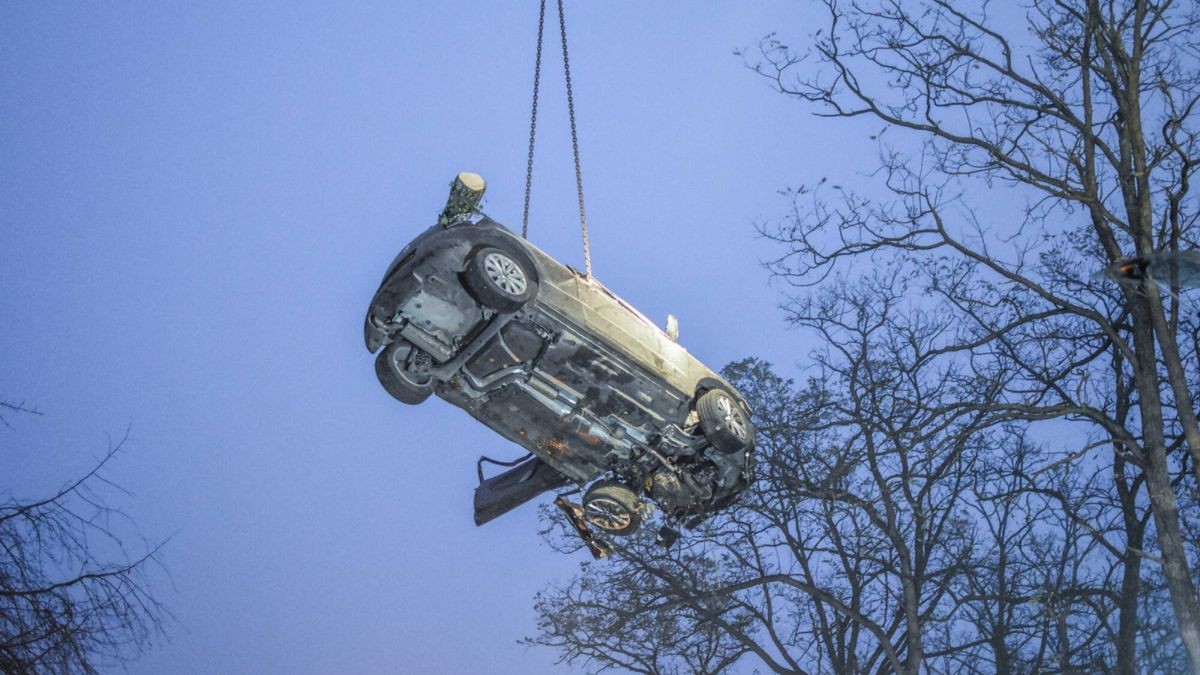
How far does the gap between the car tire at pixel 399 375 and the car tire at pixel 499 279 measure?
1.19 metres

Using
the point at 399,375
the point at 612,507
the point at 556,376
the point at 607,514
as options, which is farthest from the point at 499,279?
the point at 607,514

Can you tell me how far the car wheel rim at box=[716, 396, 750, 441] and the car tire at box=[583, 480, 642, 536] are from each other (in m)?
1.15

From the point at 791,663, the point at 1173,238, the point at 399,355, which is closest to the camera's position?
the point at 399,355

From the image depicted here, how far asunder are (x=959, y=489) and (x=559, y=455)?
8267 mm

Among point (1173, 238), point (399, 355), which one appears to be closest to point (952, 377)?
point (1173, 238)

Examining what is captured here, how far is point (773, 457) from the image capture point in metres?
15.9

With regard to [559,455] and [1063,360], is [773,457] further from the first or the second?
[559,455]

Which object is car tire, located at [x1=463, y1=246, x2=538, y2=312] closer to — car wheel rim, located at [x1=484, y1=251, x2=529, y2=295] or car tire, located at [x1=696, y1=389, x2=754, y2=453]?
car wheel rim, located at [x1=484, y1=251, x2=529, y2=295]

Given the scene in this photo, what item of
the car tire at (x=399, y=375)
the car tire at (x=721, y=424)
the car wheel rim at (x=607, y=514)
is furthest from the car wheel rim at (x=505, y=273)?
the car wheel rim at (x=607, y=514)

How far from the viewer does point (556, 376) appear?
10.2 meters

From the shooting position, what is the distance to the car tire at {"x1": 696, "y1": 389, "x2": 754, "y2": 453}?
10.4 meters

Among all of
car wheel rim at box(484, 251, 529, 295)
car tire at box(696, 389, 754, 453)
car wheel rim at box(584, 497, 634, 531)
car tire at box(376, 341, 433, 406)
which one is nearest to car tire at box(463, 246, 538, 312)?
car wheel rim at box(484, 251, 529, 295)

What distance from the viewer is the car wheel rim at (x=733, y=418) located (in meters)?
10.5

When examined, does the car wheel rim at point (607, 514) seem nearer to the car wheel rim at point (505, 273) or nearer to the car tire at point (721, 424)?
the car tire at point (721, 424)
